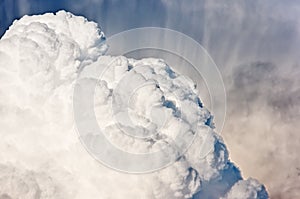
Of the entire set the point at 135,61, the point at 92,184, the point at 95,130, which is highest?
the point at 135,61

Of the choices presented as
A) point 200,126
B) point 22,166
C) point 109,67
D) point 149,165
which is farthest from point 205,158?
point 22,166

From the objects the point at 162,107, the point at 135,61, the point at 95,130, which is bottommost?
the point at 95,130

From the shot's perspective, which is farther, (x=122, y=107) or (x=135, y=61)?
(x=135, y=61)

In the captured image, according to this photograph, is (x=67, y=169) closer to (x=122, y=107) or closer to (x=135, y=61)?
(x=122, y=107)

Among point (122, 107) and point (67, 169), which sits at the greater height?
point (122, 107)

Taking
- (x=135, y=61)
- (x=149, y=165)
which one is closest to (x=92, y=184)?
(x=149, y=165)

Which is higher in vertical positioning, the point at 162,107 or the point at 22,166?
the point at 162,107

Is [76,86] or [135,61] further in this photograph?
[135,61]

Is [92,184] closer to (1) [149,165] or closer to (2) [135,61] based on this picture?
(1) [149,165]
